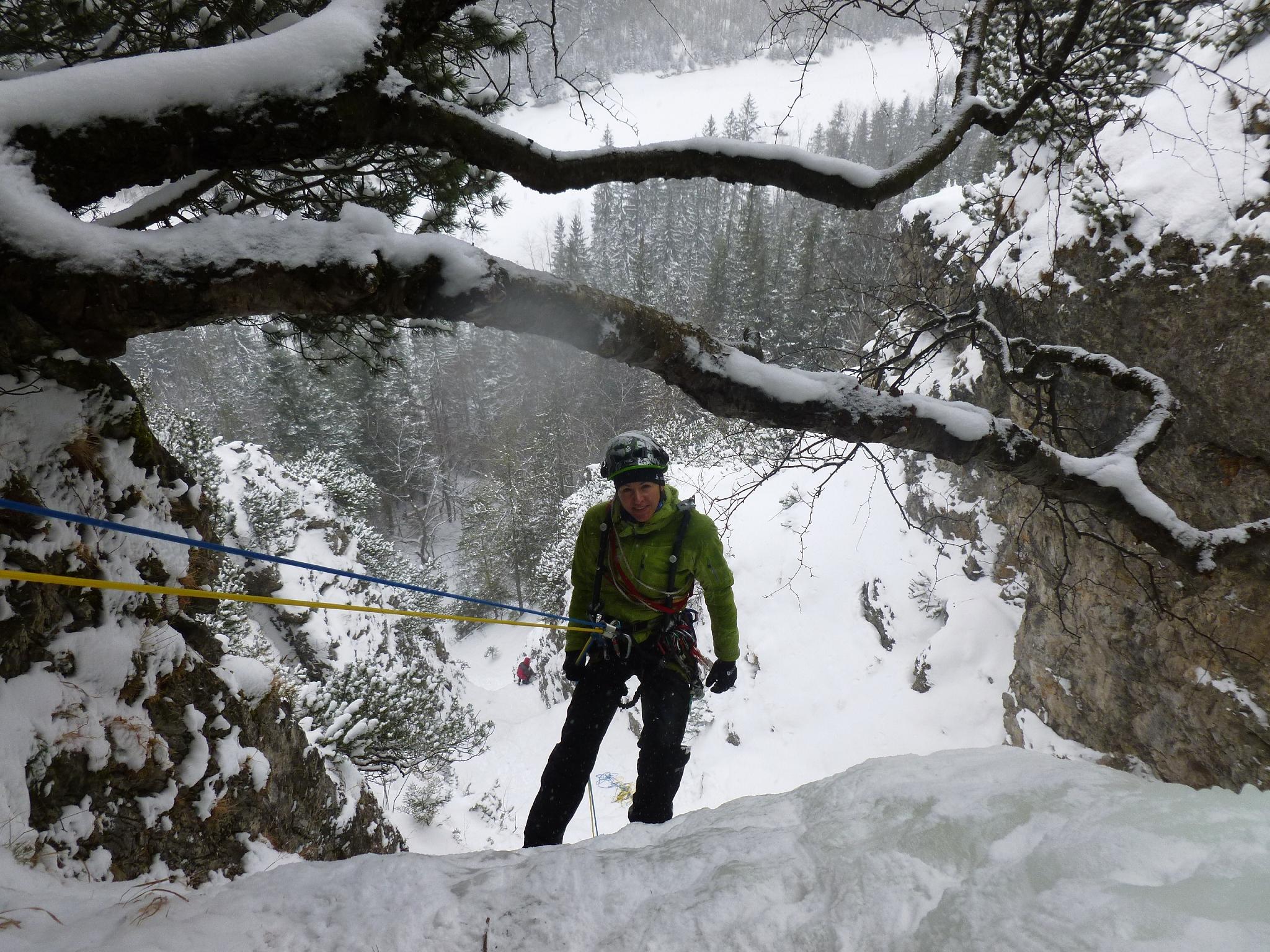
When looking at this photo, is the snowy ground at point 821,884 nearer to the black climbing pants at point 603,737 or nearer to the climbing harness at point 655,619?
the black climbing pants at point 603,737

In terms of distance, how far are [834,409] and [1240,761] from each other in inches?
151

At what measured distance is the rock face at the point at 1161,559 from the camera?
11.9 feet

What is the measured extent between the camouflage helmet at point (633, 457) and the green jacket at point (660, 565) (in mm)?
193

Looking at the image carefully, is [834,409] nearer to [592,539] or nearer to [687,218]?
[592,539]

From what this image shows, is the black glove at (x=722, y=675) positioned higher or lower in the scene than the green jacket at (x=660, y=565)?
lower

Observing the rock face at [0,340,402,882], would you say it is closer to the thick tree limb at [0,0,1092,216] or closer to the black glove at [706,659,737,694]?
the thick tree limb at [0,0,1092,216]

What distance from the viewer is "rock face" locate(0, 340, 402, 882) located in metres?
2.11

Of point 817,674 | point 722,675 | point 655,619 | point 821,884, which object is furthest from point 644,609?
point 817,674

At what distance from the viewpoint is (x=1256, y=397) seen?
3.62 metres

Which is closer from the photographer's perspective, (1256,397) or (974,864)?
(974,864)

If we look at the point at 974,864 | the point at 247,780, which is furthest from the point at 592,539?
the point at 974,864

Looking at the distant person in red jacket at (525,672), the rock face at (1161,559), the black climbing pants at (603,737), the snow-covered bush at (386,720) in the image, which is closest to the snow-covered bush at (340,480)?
the distant person in red jacket at (525,672)

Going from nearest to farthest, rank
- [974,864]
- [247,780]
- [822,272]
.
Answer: [974,864]
[247,780]
[822,272]

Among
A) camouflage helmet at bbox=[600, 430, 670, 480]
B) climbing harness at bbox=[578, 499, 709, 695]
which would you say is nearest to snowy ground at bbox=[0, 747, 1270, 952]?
climbing harness at bbox=[578, 499, 709, 695]
